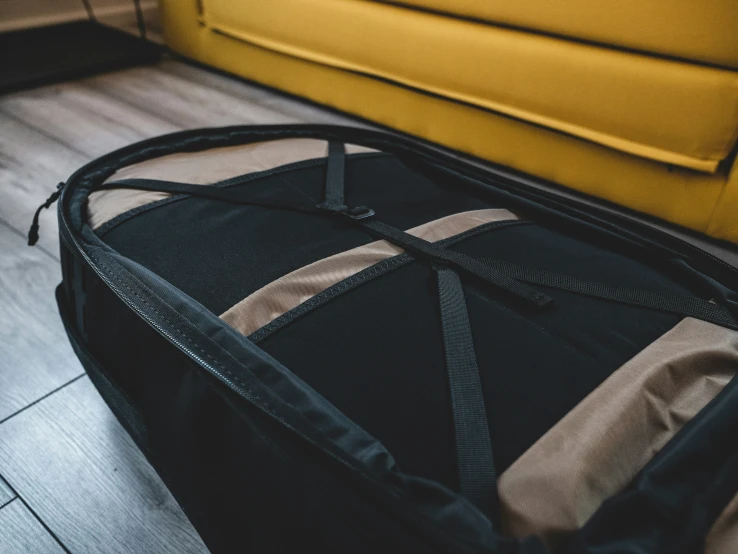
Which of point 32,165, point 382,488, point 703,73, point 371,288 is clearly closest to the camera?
point 382,488

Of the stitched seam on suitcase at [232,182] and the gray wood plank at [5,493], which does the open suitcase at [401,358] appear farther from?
the gray wood plank at [5,493]

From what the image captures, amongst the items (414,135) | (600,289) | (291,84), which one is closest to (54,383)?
(600,289)

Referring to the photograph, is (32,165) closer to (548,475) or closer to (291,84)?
(291,84)

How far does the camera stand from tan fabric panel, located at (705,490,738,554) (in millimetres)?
384

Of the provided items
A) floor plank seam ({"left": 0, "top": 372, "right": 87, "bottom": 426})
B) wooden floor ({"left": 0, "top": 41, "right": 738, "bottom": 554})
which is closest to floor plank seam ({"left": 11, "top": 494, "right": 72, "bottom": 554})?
wooden floor ({"left": 0, "top": 41, "right": 738, "bottom": 554})

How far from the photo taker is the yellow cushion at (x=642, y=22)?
94cm

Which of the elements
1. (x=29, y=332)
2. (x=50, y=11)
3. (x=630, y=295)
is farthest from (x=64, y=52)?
(x=630, y=295)

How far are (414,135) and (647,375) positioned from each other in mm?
1069

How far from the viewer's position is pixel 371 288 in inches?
22.3

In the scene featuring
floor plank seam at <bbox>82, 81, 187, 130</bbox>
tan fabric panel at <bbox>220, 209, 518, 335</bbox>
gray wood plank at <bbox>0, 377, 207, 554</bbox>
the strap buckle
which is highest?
the strap buckle

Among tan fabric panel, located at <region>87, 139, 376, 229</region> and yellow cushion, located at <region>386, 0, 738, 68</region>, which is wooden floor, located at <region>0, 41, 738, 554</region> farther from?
yellow cushion, located at <region>386, 0, 738, 68</region>

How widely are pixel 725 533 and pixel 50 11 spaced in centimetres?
244

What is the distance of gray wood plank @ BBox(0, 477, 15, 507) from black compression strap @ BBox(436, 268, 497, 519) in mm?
521

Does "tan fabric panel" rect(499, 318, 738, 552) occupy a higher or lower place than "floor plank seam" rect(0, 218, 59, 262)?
higher
